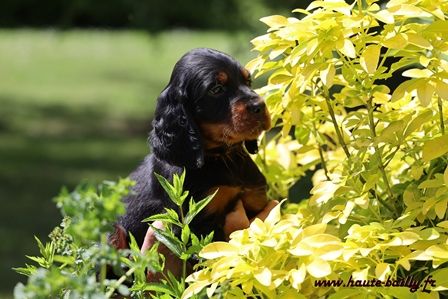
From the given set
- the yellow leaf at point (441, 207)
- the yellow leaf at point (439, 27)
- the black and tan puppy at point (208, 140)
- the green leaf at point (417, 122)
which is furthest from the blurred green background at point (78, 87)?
the yellow leaf at point (441, 207)

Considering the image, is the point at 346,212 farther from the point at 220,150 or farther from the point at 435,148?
the point at 220,150

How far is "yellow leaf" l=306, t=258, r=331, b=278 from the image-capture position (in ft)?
8.30

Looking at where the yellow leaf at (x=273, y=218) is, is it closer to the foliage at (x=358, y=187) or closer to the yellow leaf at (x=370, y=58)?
the foliage at (x=358, y=187)

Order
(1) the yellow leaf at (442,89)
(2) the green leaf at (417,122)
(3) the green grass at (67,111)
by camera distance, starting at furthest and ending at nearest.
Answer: (3) the green grass at (67,111)
(2) the green leaf at (417,122)
(1) the yellow leaf at (442,89)

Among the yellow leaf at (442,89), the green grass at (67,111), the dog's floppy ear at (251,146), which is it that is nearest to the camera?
the yellow leaf at (442,89)

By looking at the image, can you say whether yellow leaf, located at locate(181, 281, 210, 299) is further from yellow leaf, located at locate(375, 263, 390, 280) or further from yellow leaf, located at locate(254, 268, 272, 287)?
yellow leaf, located at locate(375, 263, 390, 280)

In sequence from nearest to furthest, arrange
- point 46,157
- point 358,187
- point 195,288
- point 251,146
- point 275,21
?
point 195,288 → point 358,187 → point 275,21 → point 251,146 → point 46,157

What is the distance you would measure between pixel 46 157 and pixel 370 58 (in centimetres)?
930

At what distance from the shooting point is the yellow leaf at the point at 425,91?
2758mm

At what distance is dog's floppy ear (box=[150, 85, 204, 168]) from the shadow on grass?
3552mm

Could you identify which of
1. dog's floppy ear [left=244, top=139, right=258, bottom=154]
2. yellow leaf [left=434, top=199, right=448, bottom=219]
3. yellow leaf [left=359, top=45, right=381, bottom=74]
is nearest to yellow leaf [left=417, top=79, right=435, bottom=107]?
yellow leaf [left=359, top=45, right=381, bottom=74]

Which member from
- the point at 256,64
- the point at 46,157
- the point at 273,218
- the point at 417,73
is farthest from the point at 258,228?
the point at 46,157

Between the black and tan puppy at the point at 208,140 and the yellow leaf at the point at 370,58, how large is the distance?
482 mm

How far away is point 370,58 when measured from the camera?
2801 millimetres
